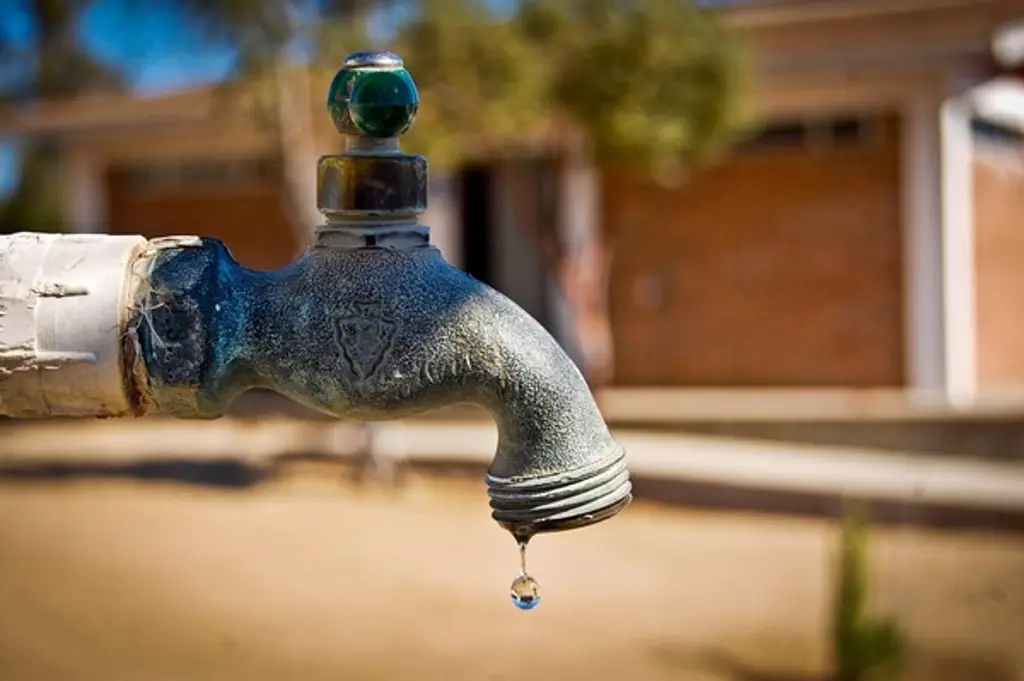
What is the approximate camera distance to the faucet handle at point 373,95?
168 centimetres

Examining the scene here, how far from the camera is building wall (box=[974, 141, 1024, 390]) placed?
12.3 metres

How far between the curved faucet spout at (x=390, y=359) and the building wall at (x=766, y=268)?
35.1 feet

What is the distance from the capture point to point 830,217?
12430 mm

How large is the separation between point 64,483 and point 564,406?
858 centimetres

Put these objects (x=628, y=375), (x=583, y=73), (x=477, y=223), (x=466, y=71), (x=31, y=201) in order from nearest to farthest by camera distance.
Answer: (x=466, y=71) → (x=583, y=73) → (x=628, y=375) → (x=477, y=223) → (x=31, y=201)

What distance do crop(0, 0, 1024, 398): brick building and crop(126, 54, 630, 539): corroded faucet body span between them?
874cm

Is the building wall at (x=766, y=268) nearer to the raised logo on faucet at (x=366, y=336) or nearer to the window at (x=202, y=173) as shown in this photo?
the window at (x=202, y=173)

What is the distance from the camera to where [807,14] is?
11.6 m

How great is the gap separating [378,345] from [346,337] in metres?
0.04

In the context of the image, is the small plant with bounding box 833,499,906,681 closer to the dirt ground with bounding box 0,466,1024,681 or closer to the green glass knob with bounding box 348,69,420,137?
the dirt ground with bounding box 0,466,1024,681

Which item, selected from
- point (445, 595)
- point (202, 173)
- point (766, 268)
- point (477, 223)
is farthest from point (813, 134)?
point (445, 595)

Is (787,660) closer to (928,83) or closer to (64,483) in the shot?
(64,483)

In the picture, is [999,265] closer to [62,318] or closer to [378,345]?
[378,345]

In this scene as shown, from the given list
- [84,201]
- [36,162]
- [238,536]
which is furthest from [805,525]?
[36,162]
